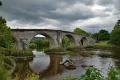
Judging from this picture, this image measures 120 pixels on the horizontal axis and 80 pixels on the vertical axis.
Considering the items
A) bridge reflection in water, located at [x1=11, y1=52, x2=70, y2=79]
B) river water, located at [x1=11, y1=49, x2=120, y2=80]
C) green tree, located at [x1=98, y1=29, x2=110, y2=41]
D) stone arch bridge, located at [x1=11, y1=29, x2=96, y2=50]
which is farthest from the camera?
green tree, located at [x1=98, y1=29, x2=110, y2=41]

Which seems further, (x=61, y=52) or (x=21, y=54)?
(x=61, y=52)

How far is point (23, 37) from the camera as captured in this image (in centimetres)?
4544

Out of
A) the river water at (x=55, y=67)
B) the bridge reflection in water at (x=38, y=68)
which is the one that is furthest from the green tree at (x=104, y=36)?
the bridge reflection in water at (x=38, y=68)

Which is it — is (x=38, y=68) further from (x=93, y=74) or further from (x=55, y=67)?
(x=93, y=74)

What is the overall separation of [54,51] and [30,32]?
919 cm

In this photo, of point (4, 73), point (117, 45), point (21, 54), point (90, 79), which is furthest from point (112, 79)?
point (117, 45)

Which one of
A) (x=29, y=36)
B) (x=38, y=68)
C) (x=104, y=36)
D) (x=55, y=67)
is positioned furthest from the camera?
(x=104, y=36)

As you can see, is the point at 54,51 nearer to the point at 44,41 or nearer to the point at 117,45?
the point at 117,45

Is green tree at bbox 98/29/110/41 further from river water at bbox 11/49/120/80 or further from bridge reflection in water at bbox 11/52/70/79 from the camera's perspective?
bridge reflection in water at bbox 11/52/70/79

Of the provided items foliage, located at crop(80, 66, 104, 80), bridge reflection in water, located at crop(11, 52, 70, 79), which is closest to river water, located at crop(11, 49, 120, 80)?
bridge reflection in water, located at crop(11, 52, 70, 79)

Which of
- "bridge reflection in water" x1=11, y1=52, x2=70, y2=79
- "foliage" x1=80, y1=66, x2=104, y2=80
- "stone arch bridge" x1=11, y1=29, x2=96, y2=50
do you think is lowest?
"bridge reflection in water" x1=11, y1=52, x2=70, y2=79

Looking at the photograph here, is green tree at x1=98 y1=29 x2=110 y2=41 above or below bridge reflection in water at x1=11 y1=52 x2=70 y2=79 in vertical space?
above

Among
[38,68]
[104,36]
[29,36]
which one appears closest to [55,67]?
[38,68]

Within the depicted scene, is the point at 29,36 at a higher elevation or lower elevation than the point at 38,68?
higher
